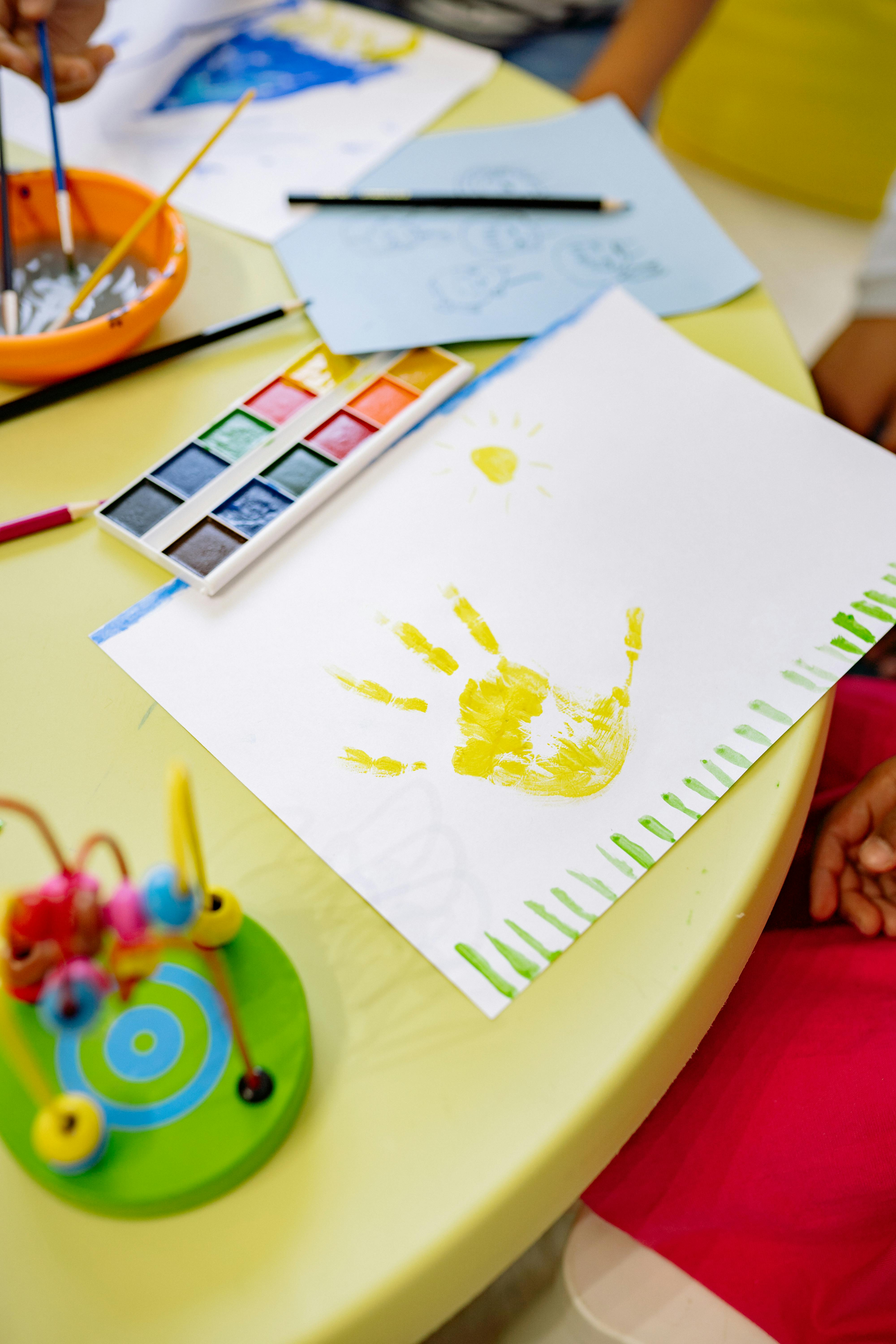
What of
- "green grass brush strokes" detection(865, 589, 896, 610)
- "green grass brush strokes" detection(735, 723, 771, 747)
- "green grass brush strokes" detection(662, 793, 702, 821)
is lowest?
"green grass brush strokes" detection(662, 793, 702, 821)

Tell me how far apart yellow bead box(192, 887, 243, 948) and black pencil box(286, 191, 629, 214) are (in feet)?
1.72

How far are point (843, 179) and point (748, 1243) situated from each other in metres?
1.16

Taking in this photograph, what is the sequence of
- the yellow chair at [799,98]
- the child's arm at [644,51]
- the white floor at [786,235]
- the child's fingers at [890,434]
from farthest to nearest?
the white floor at [786,235]
the yellow chair at [799,98]
the child's arm at [644,51]
the child's fingers at [890,434]

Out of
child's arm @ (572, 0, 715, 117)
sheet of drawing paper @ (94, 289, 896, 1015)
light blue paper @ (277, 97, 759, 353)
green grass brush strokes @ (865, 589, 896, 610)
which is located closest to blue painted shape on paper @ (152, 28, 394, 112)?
light blue paper @ (277, 97, 759, 353)

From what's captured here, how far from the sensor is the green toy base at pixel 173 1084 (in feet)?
0.97

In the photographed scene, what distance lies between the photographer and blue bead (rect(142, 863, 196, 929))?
0.80 ft

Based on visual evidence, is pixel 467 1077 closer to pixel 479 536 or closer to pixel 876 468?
pixel 479 536

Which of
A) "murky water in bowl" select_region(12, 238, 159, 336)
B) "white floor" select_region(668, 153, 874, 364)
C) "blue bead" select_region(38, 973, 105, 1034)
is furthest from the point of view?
"white floor" select_region(668, 153, 874, 364)

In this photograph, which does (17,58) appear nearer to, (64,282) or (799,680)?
(64,282)

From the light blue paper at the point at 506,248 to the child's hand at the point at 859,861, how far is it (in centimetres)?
33

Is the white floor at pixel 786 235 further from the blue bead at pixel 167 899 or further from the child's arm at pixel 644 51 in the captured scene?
the blue bead at pixel 167 899

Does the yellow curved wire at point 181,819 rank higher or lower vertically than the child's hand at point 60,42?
lower

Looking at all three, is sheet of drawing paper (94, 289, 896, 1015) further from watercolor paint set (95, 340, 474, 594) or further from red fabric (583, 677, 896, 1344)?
red fabric (583, 677, 896, 1344)

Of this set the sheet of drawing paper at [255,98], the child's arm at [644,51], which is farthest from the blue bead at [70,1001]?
the child's arm at [644,51]
